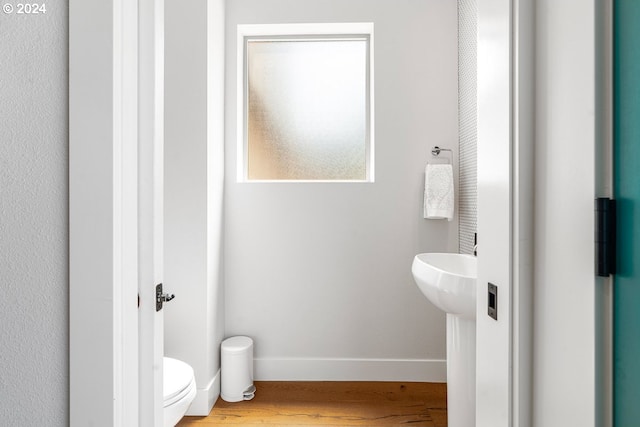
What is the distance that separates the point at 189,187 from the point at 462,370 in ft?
5.10

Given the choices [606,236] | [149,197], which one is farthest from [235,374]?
[606,236]

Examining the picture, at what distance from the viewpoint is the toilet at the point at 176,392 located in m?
1.35

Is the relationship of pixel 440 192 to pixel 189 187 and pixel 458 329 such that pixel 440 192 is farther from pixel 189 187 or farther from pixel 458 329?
pixel 189 187

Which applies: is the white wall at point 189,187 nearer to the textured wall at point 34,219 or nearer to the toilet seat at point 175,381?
the toilet seat at point 175,381

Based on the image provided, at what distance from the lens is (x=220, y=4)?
2.23m

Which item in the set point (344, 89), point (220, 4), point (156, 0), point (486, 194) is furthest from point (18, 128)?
point (344, 89)

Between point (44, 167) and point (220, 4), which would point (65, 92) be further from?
point (220, 4)

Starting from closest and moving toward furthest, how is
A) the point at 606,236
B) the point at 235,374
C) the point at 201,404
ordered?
1. the point at 606,236
2. the point at 201,404
3. the point at 235,374

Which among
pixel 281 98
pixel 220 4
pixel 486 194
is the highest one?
pixel 220 4

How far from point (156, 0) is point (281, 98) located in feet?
5.77

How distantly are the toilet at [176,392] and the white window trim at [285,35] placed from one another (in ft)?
3.92

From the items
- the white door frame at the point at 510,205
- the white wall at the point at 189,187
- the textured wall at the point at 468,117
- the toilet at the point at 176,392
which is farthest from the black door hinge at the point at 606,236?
the white wall at the point at 189,187

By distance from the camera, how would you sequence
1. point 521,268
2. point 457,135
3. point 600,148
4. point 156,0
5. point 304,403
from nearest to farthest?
point 600,148 < point 521,268 < point 156,0 < point 304,403 < point 457,135

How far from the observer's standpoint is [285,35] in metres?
2.47
